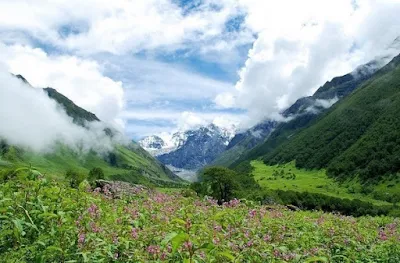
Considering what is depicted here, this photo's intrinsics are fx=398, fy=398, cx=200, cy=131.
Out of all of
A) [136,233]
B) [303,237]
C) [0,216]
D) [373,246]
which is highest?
[0,216]

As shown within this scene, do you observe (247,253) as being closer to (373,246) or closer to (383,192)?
(373,246)

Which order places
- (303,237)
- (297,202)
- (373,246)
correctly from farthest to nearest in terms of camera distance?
1. (297,202)
2. (373,246)
3. (303,237)

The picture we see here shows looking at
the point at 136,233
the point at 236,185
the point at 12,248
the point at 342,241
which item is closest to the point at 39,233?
the point at 12,248

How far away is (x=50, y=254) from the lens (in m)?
6.69

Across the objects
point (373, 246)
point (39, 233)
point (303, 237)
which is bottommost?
point (373, 246)

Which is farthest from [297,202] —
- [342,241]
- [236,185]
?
[342,241]

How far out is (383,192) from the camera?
193 metres

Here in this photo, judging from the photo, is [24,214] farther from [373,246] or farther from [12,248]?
[373,246]

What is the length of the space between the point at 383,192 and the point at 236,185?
116 meters

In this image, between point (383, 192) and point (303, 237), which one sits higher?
point (303, 237)

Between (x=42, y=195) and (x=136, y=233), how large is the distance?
2.22m

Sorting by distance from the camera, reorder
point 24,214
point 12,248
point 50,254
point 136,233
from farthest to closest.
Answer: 1. point 136,233
2. point 24,214
3. point 12,248
4. point 50,254

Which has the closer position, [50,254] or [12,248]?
[50,254]

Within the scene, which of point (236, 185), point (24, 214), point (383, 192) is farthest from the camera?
point (383, 192)
